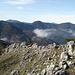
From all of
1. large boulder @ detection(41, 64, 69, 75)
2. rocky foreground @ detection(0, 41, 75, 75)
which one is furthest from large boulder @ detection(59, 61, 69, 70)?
large boulder @ detection(41, 64, 69, 75)

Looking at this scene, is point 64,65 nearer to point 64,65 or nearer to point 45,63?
point 64,65

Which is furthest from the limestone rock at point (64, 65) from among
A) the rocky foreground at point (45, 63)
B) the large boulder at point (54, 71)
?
the large boulder at point (54, 71)

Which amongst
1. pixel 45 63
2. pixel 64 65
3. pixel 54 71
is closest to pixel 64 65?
pixel 64 65

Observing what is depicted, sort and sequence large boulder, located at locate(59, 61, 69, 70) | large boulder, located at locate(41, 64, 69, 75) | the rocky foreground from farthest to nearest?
large boulder, located at locate(59, 61, 69, 70) → the rocky foreground → large boulder, located at locate(41, 64, 69, 75)

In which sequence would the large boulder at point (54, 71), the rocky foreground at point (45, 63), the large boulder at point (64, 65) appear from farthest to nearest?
the large boulder at point (64, 65) → the rocky foreground at point (45, 63) → the large boulder at point (54, 71)

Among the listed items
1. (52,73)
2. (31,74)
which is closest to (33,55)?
(31,74)

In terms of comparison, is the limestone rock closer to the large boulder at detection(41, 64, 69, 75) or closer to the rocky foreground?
the rocky foreground

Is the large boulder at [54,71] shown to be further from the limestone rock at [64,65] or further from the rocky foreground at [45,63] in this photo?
the limestone rock at [64,65]

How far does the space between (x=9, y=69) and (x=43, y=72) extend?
25222 mm

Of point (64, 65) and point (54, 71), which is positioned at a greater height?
point (64, 65)

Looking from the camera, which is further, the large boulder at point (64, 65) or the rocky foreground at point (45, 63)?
the large boulder at point (64, 65)

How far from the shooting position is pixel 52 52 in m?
70.8

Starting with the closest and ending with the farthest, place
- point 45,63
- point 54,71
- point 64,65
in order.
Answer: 1. point 54,71
2. point 64,65
3. point 45,63

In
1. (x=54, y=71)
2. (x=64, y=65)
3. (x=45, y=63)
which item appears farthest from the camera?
(x=45, y=63)
